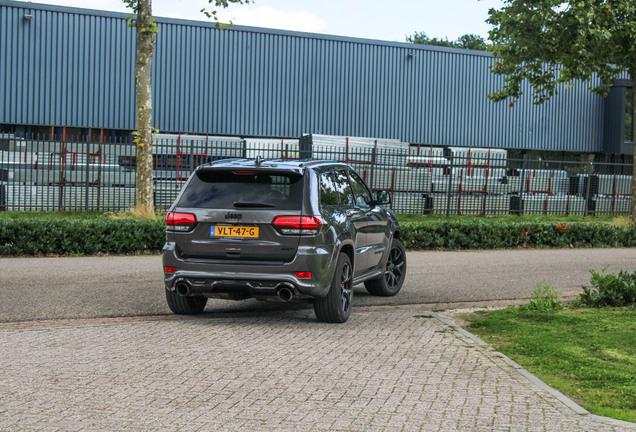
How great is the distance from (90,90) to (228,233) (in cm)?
2412

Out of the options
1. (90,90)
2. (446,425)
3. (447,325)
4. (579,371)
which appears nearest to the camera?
(446,425)

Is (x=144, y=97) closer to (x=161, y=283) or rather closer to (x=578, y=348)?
(x=161, y=283)

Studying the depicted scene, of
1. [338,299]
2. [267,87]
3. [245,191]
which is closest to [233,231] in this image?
[245,191]

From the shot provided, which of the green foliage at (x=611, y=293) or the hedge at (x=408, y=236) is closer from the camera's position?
the green foliage at (x=611, y=293)

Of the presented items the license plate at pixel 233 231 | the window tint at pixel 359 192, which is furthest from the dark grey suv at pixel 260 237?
the window tint at pixel 359 192

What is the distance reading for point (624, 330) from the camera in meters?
6.75

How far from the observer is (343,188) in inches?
308

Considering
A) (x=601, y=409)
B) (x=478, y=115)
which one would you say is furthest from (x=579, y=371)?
(x=478, y=115)

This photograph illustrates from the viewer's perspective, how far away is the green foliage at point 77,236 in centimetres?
1284

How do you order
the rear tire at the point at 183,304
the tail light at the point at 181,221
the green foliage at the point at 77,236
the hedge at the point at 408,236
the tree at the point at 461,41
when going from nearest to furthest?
the tail light at the point at 181,221 < the rear tire at the point at 183,304 < the green foliage at the point at 77,236 < the hedge at the point at 408,236 < the tree at the point at 461,41

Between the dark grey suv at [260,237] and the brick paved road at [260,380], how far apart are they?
1.37ft

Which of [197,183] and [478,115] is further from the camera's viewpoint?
[478,115]

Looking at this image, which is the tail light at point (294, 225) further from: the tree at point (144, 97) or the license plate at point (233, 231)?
the tree at point (144, 97)

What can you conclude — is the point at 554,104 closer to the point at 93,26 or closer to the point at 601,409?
the point at 93,26
